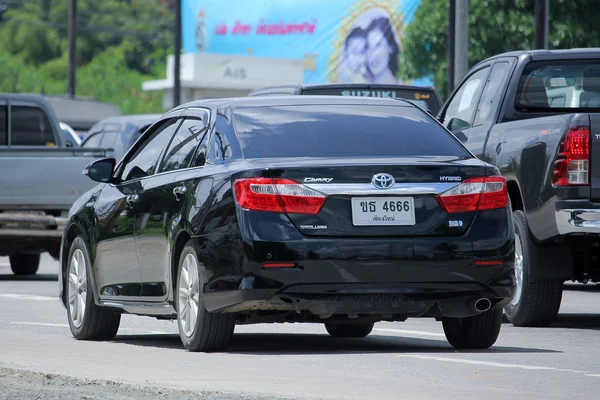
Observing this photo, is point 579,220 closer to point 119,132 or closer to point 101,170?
point 101,170

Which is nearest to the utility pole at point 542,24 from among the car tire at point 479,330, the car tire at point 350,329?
the car tire at point 350,329

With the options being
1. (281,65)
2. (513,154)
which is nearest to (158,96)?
(281,65)

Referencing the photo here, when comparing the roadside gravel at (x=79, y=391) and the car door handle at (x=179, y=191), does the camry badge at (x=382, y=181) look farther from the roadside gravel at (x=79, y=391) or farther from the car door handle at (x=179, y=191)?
the roadside gravel at (x=79, y=391)

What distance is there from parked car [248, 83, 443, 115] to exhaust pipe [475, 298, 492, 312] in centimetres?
977

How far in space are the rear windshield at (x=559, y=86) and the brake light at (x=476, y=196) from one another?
3409 mm

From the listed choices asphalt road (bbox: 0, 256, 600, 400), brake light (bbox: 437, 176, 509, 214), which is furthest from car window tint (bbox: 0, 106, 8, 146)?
brake light (bbox: 437, 176, 509, 214)

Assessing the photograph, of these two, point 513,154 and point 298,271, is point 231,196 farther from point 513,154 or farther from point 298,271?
point 513,154

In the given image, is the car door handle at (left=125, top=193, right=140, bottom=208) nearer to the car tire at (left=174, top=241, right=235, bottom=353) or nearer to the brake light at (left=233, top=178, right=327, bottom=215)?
the car tire at (left=174, top=241, right=235, bottom=353)

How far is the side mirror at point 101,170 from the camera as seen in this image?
37.5 feet

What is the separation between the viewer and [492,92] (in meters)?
13.5

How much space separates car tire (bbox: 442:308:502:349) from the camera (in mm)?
10172

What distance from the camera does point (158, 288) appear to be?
10.6 metres

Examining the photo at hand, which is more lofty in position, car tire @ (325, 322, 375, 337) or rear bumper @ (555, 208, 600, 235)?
rear bumper @ (555, 208, 600, 235)

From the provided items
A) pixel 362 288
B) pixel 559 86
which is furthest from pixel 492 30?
pixel 362 288
